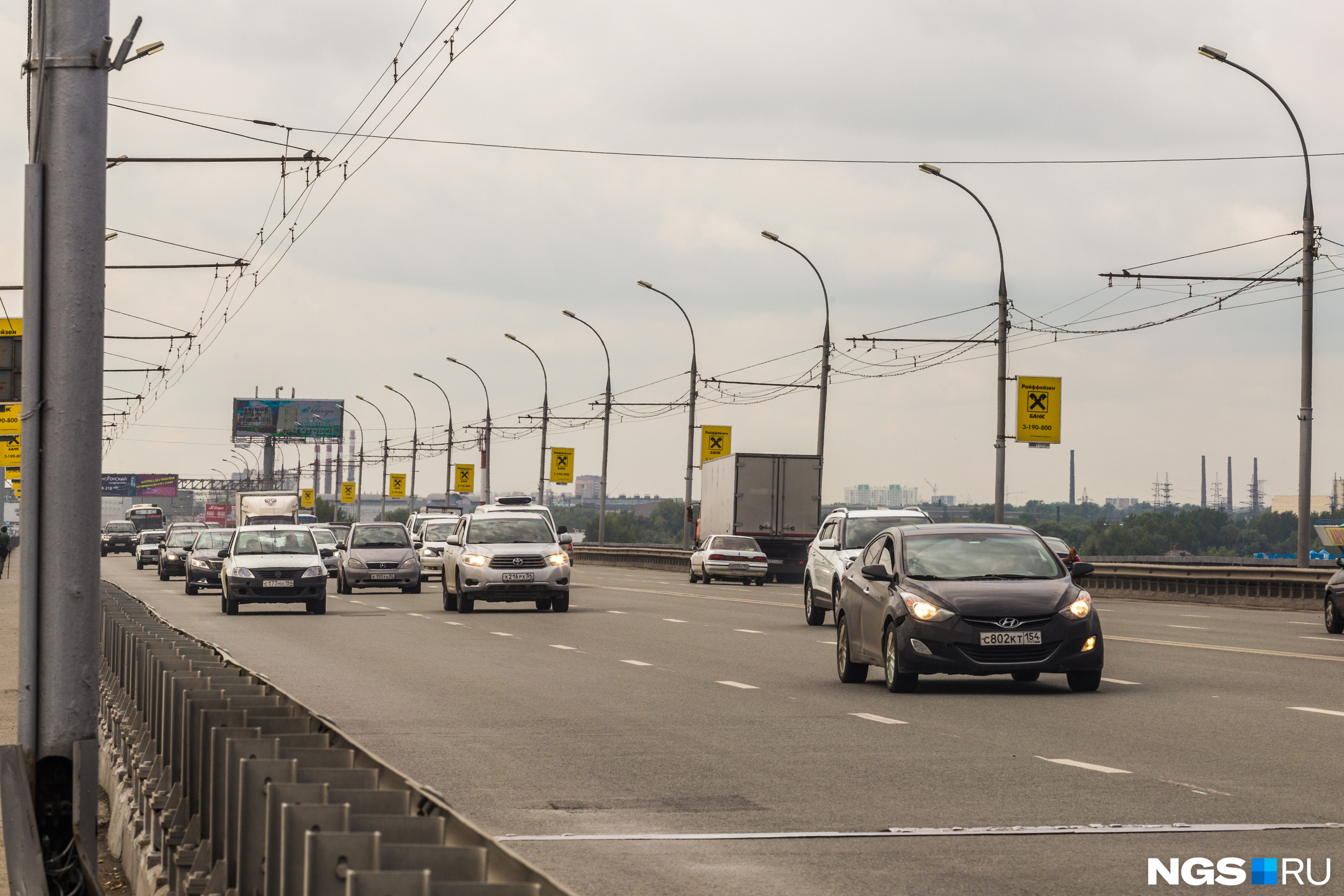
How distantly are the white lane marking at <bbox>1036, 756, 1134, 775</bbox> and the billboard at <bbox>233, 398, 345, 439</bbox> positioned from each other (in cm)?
11666

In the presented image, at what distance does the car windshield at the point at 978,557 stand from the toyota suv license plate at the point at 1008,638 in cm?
77

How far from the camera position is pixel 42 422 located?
7336mm

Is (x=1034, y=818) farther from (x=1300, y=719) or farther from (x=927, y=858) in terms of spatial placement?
(x=1300, y=719)

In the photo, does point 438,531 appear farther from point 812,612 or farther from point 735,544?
point 812,612

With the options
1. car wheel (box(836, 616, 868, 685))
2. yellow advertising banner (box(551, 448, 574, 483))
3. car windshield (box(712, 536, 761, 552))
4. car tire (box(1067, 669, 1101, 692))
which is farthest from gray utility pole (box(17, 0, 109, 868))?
yellow advertising banner (box(551, 448, 574, 483))

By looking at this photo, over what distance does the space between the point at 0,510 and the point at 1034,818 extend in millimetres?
37507

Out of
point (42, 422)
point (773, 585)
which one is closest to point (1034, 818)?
point (42, 422)

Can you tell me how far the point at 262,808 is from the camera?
537cm

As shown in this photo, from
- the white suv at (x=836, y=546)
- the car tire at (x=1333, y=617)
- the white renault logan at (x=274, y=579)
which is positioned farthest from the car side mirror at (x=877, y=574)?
the white renault logan at (x=274, y=579)

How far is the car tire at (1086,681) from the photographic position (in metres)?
16.6

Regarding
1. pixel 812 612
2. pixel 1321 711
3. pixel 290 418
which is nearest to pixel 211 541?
pixel 812 612

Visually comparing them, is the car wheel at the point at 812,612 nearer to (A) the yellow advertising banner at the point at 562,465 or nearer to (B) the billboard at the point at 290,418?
(A) the yellow advertising banner at the point at 562,465

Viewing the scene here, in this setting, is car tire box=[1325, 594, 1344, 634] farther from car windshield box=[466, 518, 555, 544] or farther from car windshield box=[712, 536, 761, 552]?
car windshield box=[712, 536, 761, 552]

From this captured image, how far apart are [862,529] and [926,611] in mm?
11610
